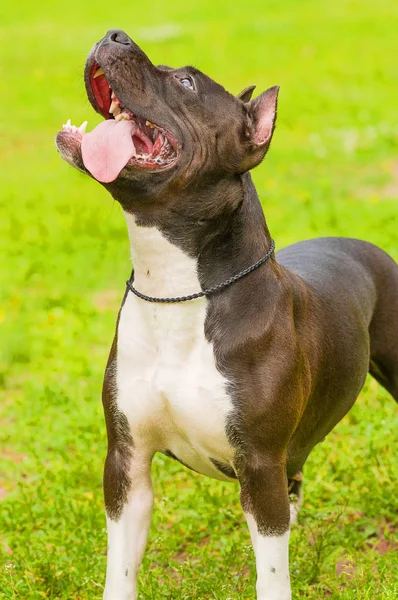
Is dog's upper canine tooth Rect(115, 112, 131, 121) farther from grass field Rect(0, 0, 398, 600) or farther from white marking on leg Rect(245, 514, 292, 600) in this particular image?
white marking on leg Rect(245, 514, 292, 600)

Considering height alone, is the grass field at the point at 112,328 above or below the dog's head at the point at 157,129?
below

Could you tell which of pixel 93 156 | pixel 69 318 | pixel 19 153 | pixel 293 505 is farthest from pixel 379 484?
pixel 19 153

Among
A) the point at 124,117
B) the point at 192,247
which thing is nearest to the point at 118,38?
the point at 124,117

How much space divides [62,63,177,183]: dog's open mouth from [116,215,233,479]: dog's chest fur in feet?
0.75

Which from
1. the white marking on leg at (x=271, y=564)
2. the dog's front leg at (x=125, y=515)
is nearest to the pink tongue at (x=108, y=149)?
the dog's front leg at (x=125, y=515)

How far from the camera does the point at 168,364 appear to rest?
11.9ft

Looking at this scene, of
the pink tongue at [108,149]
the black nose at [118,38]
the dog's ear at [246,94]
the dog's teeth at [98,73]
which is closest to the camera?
the pink tongue at [108,149]

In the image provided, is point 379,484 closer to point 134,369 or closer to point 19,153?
point 134,369

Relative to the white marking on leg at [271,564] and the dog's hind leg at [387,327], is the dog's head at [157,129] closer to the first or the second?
the white marking on leg at [271,564]

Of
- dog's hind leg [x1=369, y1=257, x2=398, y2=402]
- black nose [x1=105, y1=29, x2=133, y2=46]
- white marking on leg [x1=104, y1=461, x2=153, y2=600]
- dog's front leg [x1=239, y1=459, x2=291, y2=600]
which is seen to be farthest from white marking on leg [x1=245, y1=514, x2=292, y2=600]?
black nose [x1=105, y1=29, x2=133, y2=46]

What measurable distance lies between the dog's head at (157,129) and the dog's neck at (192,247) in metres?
0.10

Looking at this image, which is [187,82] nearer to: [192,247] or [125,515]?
[192,247]

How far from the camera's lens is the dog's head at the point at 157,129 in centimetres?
353

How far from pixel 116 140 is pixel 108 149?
6 cm
